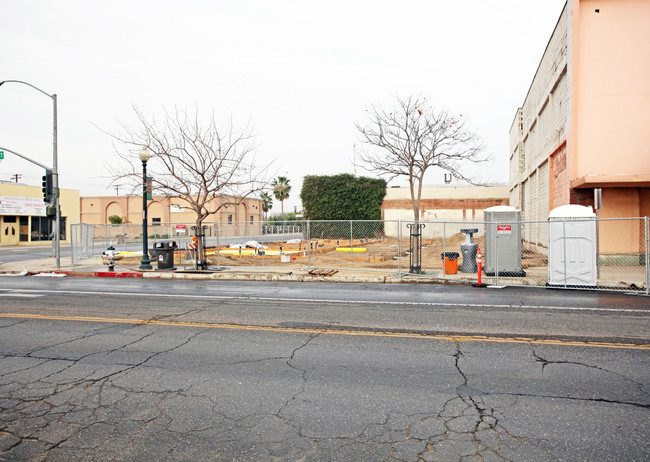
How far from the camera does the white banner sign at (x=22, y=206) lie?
4441 centimetres

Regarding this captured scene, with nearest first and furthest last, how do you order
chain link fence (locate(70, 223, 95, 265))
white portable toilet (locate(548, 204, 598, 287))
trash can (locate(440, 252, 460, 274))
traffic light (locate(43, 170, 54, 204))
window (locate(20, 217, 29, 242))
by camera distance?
white portable toilet (locate(548, 204, 598, 287)) < trash can (locate(440, 252, 460, 274)) < traffic light (locate(43, 170, 54, 204)) < chain link fence (locate(70, 223, 95, 265)) < window (locate(20, 217, 29, 242))

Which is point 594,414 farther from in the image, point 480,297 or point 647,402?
point 480,297

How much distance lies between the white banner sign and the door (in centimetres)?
111

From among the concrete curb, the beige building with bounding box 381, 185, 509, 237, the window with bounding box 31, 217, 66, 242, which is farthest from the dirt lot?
the window with bounding box 31, 217, 66, 242

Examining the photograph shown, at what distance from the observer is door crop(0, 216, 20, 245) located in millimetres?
45206

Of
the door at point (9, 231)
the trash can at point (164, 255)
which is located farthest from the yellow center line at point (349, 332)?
the door at point (9, 231)

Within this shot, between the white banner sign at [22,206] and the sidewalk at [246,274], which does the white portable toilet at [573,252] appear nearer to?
the sidewalk at [246,274]

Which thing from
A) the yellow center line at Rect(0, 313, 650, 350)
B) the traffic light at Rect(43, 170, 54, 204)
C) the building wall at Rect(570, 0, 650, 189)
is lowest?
the yellow center line at Rect(0, 313, 650, 350)

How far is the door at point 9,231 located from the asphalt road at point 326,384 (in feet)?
145

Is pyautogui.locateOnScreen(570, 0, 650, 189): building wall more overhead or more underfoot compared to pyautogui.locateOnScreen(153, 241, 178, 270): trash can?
more overhead

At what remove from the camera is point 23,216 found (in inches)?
1859

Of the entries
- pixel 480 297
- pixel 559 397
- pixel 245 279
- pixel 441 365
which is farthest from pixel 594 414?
pixel 245 279

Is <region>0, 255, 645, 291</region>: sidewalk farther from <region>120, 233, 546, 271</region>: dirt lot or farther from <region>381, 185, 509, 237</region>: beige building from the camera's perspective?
<region>381, 185, 509, 237</region>: beige building

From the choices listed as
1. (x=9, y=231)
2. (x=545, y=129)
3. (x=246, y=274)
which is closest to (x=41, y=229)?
(x=9, y=231)
